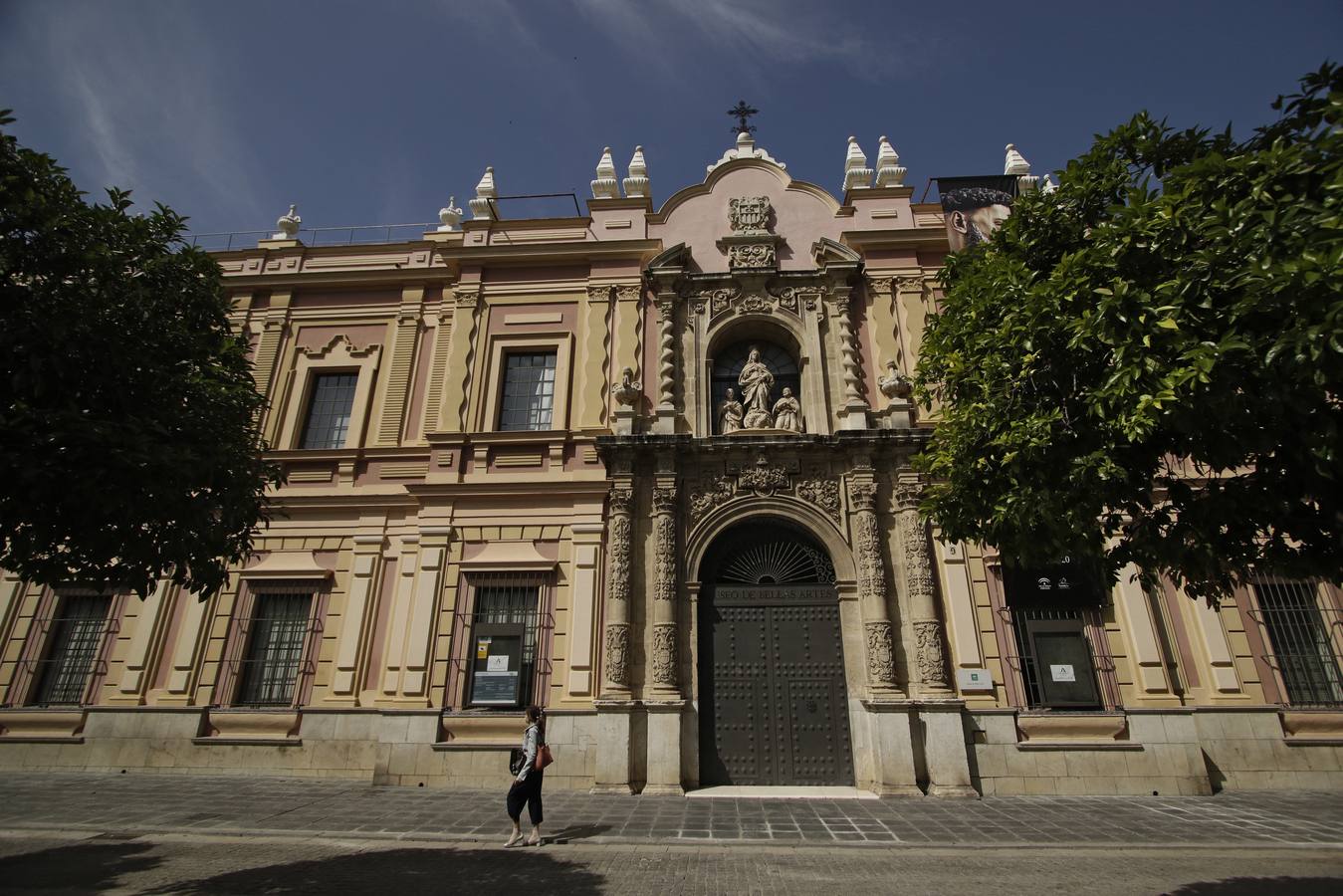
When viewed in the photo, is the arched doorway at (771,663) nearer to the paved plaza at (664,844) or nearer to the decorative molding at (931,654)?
the paved plaza at (664,844)

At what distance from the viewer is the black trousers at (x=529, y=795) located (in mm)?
7121

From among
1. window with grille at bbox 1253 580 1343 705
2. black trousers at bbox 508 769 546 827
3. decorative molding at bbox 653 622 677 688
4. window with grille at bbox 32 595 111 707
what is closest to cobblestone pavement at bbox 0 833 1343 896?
black trousers at bbox 508 769 546 827

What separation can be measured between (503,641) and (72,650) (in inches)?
351

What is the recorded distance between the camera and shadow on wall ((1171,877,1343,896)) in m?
5.63

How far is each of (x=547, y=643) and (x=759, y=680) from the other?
3.79 meters

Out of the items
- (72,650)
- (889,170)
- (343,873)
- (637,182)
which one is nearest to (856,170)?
(889,170)

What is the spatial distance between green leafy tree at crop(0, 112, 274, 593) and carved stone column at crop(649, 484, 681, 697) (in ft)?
20.8

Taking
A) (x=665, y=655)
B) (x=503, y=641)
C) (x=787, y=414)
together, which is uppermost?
(x=787, y=414)

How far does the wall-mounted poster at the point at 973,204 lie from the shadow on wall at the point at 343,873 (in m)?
13.2

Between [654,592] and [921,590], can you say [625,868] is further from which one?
[921,590]

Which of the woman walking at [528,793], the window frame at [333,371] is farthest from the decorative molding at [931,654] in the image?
the window frame at [333,371]

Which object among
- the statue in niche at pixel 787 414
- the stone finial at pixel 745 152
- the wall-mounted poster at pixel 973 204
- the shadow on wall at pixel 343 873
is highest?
the stone finial at pixel 745 152

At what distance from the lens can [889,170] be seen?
15039 millimetres

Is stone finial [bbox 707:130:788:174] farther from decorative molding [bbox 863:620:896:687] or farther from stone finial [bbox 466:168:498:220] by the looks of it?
decorative molding [bbox 863:620:896:687]
